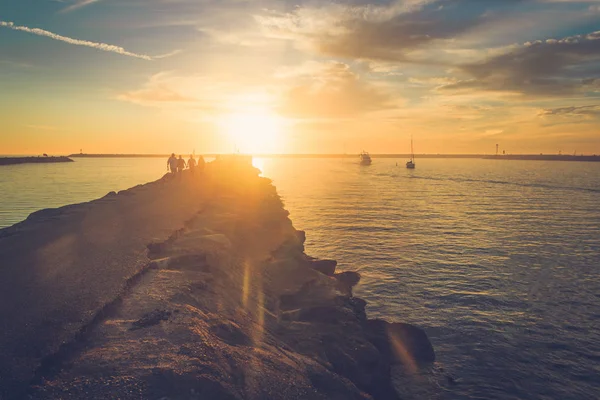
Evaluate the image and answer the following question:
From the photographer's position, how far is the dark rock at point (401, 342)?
39.5 ft

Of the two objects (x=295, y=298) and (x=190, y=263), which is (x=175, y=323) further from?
(x=295, y=298)

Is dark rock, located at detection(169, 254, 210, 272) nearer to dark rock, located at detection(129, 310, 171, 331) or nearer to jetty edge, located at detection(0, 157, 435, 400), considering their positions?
jetty edge, located at detection(0, 157, 435, 400)

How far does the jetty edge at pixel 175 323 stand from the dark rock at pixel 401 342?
38 millimetres

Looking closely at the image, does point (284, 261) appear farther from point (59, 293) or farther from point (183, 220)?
point (59, 293)

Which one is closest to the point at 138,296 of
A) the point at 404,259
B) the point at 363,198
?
the point at 404,259

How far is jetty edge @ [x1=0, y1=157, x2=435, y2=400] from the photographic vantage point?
20.6 ft

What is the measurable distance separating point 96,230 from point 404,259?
1725cm

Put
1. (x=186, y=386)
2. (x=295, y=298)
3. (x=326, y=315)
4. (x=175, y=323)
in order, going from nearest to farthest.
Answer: (x=186, y=386) < (x=175, y=323) < (x=326, y=315) < (x=295, y=298)

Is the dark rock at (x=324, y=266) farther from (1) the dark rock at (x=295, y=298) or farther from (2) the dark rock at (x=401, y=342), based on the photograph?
(2) the dark rock at (x=401, y=342)

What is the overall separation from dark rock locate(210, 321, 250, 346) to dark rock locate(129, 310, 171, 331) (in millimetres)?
1086

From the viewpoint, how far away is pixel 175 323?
804cm

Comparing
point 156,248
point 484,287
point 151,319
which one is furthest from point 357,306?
point 151,319

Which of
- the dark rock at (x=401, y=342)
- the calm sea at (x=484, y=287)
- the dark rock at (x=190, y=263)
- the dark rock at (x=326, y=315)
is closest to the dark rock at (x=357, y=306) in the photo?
the dark rock at (x=401, y=342)

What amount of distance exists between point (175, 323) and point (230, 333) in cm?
127
